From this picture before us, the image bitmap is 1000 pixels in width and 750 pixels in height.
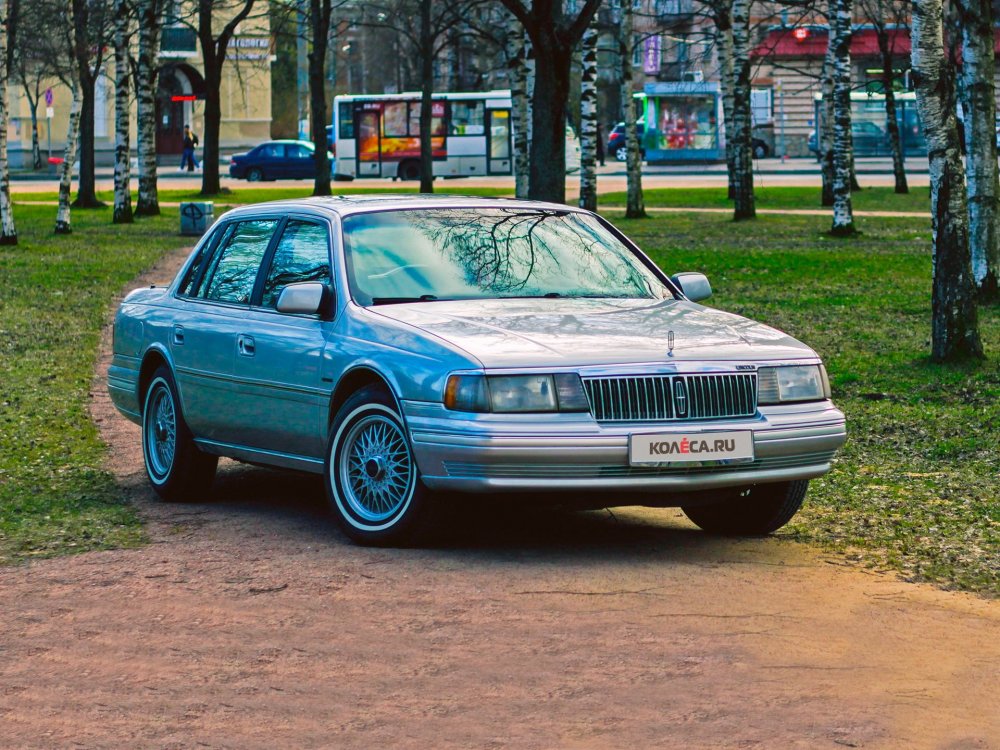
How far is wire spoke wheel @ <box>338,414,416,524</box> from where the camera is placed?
6961 millimetres

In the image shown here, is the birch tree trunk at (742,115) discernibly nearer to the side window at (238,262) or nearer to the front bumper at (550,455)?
the side window at (238,262)

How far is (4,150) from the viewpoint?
2636cm

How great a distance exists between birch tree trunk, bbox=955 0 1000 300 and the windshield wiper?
9.55 m

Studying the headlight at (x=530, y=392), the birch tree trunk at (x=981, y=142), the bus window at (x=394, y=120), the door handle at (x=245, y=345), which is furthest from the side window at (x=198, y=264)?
the bus window at (x=394, y=120)

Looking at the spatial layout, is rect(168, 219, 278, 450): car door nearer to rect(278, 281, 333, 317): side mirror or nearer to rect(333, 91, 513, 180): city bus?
rect(278, 281, 333, 317): side mirror

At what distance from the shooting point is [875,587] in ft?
21.3

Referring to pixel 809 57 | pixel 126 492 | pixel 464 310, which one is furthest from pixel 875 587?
pixel 809 57

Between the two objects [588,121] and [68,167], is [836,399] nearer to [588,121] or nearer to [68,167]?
[68,167]

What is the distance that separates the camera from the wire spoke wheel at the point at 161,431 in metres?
8.70

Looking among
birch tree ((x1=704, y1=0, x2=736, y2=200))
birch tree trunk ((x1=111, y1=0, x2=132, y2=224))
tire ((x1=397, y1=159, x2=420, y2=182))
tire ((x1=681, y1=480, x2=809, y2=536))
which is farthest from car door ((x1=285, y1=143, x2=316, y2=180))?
tire ((x1=681, y1=480, x2=809, y2=536))

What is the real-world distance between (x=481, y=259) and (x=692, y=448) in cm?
153

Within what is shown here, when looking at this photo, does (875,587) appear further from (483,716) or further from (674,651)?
(483,716)

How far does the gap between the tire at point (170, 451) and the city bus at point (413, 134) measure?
169ft

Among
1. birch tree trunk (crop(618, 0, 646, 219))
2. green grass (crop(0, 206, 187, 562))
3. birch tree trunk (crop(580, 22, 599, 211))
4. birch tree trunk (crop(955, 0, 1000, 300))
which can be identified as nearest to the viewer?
green grass (crop(0, 206, 187, 562))
